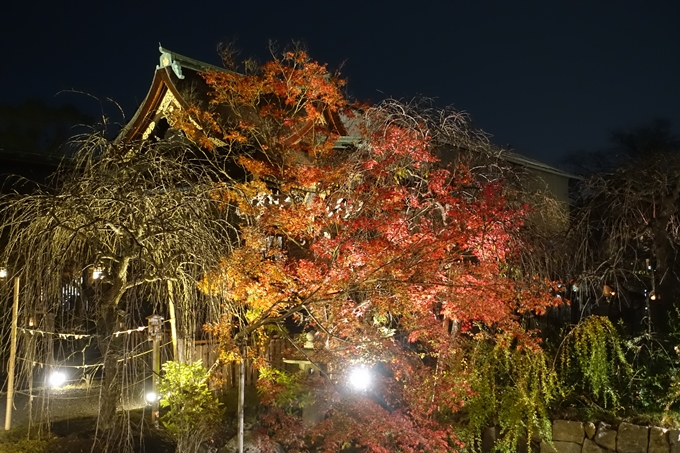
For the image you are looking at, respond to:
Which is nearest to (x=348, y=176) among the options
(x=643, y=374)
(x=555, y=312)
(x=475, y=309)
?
(x=475, y=309)

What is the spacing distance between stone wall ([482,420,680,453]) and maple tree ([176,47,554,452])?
1549mm

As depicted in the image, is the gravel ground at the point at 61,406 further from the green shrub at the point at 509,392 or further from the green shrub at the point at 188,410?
the green shrub at the point at 509,392

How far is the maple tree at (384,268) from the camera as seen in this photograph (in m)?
8.84

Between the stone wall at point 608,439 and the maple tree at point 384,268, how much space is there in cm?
155

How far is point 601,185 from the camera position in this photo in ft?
36.3

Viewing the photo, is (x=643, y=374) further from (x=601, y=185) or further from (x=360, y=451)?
(x=360, y=451)

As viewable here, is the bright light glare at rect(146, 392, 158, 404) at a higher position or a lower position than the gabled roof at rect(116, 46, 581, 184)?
lower

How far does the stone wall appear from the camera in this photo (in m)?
9.03

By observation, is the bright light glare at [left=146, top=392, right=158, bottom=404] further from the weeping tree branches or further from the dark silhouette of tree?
the dark silhouette of tree

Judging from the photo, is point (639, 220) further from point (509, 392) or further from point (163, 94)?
point (163, 94)

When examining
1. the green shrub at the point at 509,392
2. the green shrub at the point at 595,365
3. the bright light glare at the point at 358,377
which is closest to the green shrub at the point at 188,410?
the bright light glare at the point at 358,377

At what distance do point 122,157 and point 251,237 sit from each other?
274 cm

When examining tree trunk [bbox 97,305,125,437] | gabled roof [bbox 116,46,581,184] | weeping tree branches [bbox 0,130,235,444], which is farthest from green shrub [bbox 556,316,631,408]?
tree trunk [bbox 97,305,125,437]

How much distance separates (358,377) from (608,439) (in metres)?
4.10
